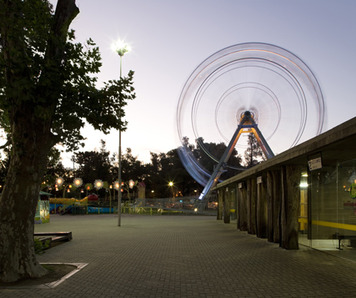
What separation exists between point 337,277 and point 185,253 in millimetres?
4562

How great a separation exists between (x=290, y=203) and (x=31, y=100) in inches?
341

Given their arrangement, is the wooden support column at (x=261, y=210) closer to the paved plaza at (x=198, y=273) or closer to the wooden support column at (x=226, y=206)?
the paved plaza at (x=198, y=273)

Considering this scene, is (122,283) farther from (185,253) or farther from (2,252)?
(185,253)

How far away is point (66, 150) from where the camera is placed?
919 centimetres

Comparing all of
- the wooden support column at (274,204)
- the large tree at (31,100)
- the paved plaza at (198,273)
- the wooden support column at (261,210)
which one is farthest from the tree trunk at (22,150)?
the wooden support column at (261,210)

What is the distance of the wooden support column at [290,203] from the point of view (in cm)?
1155

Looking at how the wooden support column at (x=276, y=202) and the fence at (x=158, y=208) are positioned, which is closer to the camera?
the wooden support column at (x=276, y=202)

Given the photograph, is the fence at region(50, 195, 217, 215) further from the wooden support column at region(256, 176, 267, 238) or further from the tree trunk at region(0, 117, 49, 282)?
the tree trunk at region(0, 117, 49, 282)

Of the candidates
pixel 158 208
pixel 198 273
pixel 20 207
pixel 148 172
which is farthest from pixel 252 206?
pixel 148 172

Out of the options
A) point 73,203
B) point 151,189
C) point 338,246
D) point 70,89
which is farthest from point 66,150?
point 151,189

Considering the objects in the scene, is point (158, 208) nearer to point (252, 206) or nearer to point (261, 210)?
point (252, 206)

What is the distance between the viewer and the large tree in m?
6.67

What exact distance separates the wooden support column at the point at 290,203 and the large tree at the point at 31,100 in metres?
7.08

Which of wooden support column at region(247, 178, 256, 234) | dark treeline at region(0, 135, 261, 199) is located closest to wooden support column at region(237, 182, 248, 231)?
wooden support column at region(247, 178, 256, 234)
